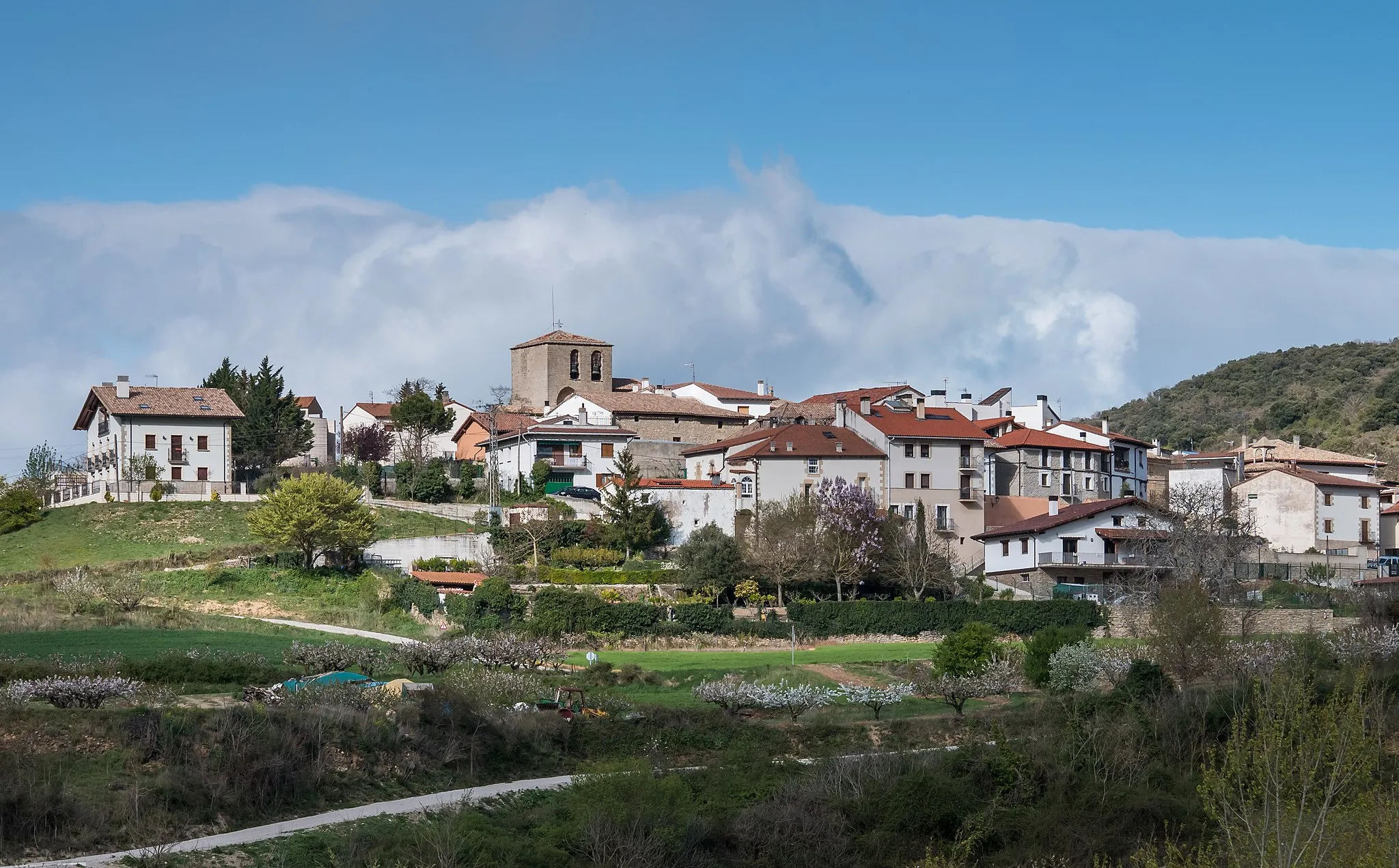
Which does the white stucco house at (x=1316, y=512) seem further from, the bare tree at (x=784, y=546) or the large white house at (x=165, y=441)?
the large white house at (x=165, y=441)

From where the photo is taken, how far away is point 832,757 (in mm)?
34312

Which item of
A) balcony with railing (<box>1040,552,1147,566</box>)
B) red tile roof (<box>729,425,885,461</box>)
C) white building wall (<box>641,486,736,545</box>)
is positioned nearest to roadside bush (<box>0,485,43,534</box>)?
white building wall (<box>641,486,736,545</box>)

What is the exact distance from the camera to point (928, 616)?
5978 cm

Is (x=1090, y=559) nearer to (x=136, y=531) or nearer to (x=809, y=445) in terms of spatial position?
(x=809, y=445)

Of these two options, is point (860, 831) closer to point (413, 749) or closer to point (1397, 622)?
point (413, 749)

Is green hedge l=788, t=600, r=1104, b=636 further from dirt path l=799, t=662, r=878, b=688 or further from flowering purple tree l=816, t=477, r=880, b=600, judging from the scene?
dirt path l=799, t=662, r=878, b=688

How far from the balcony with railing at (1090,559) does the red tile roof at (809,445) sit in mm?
9404

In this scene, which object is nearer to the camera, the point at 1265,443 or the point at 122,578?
the point at 122,578

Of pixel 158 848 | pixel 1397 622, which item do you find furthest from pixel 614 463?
pixel 158 848

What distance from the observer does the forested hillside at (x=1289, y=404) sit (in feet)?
346

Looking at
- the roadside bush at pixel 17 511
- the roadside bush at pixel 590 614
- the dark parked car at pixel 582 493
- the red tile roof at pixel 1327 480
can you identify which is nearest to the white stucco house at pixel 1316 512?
the red tile roof at pixel 1327 480

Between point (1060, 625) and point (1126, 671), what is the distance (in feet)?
49.5

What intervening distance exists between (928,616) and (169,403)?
37.6 m

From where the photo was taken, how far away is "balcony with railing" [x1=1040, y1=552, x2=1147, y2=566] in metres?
66.2
